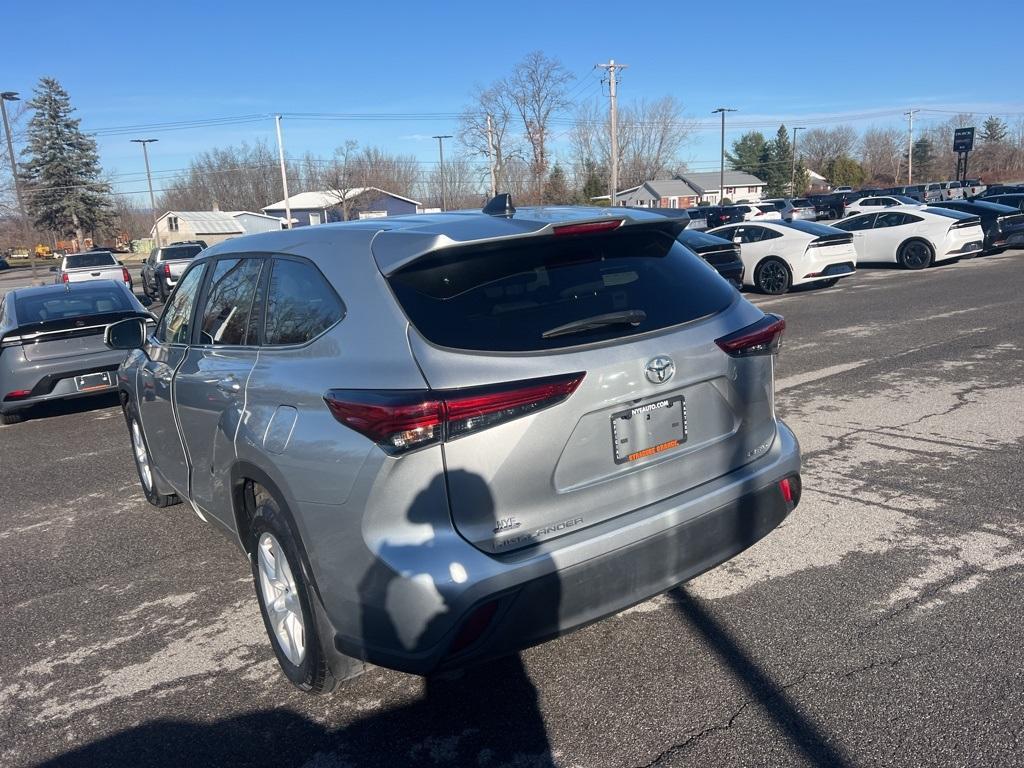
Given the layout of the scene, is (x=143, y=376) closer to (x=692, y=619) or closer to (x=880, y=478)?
(x=692, y=619)

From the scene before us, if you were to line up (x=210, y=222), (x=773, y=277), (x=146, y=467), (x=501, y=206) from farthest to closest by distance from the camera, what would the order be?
1. (x=210, y=222)
2. (x=773, y=277)
3. (x=146, y=467)
4. (x=501, y=206)

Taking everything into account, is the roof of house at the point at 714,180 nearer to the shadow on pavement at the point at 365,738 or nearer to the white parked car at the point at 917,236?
the white parked car at the point at 917,236

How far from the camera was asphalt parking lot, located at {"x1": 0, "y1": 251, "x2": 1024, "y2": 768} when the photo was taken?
289 centimetres

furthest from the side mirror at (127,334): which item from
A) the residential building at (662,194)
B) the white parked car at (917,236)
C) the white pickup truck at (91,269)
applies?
the residential building at (662,194)

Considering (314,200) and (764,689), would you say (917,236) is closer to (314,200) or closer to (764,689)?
(764,689)

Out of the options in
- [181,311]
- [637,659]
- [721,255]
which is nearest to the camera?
[637,659]

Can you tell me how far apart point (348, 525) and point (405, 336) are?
66 centimetres

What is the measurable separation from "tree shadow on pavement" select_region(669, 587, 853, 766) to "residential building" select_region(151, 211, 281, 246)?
77.3 meters

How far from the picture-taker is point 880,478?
5371mm

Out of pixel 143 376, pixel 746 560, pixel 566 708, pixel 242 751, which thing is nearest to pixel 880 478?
pixel 746 560

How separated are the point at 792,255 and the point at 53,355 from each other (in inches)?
520

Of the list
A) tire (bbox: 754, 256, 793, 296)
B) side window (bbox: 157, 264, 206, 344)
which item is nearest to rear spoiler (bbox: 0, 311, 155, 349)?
side window (bbox: 157, 264, 206, 344)

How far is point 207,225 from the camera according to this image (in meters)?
80.1

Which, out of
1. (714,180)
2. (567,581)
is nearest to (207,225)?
(714,180)
